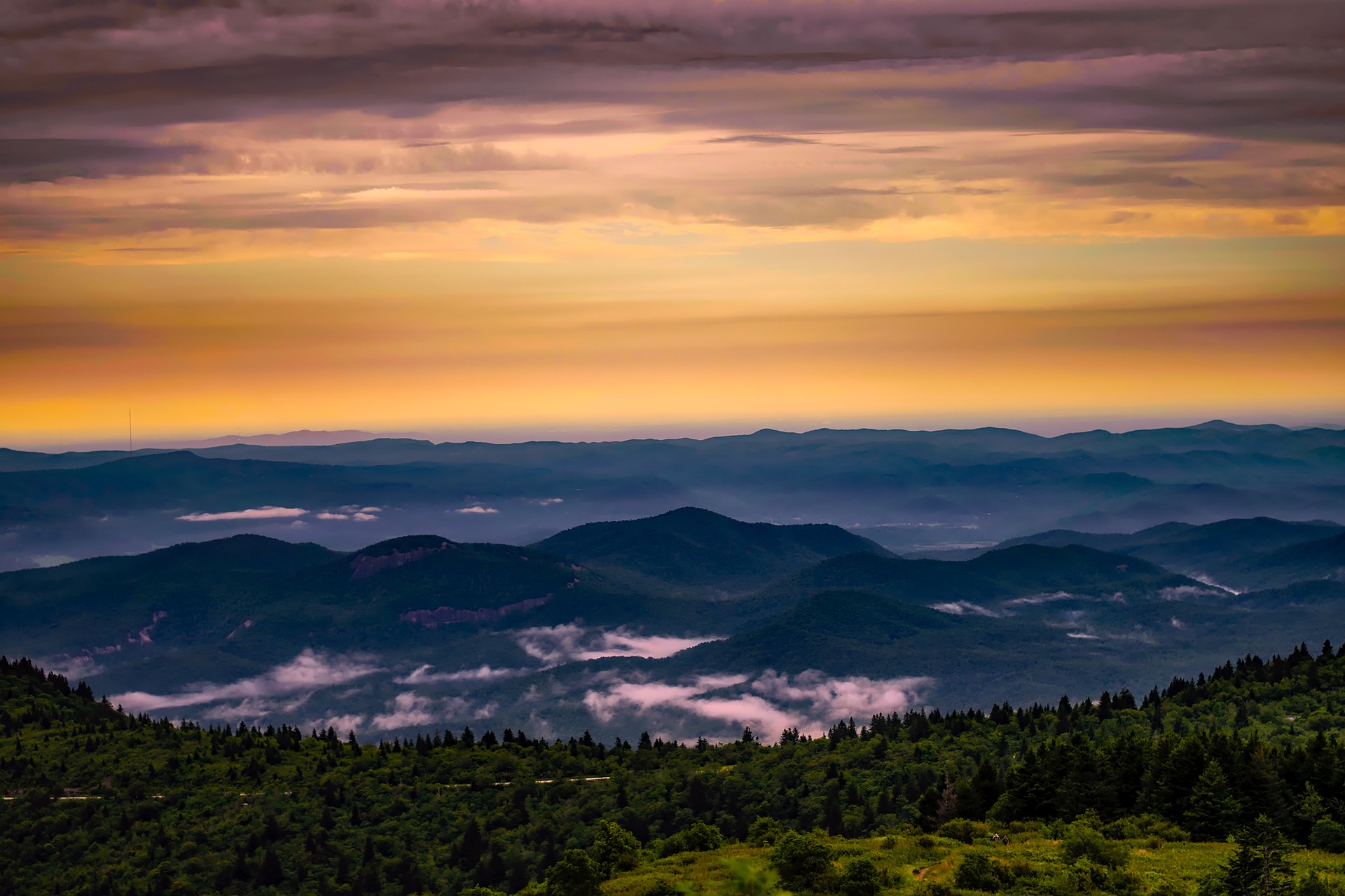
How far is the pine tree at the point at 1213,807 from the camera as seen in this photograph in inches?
3989

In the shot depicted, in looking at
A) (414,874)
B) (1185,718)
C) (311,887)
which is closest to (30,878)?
(311,887)

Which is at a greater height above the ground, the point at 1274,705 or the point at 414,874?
the point at 1274,705

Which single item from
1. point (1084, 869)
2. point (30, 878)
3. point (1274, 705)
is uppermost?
point (1084, 869)

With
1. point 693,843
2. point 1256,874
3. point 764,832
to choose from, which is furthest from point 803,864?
point 764,832

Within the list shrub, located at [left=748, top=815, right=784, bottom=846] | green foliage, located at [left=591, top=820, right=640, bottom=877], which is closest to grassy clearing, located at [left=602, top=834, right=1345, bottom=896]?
green foliage, located at [left=591, top=820, right=640, bottom=877]

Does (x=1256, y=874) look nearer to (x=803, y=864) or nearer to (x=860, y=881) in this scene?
(x=860, y=881)

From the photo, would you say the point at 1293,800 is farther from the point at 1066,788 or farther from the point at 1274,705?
the point at 1274,705

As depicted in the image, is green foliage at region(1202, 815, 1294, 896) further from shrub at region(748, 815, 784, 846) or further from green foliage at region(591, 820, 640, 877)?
green foliage at region(591, 820, 640, 877)

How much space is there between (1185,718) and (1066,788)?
9751 cm

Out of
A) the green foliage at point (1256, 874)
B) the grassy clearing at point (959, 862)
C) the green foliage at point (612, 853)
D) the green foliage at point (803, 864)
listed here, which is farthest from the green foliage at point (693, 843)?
the green foliage at point (1256, 874)

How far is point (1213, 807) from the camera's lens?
10200 centimetres

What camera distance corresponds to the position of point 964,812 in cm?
12062

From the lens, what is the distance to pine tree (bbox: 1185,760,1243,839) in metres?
101

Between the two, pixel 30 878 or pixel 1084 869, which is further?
pixel 30 878
